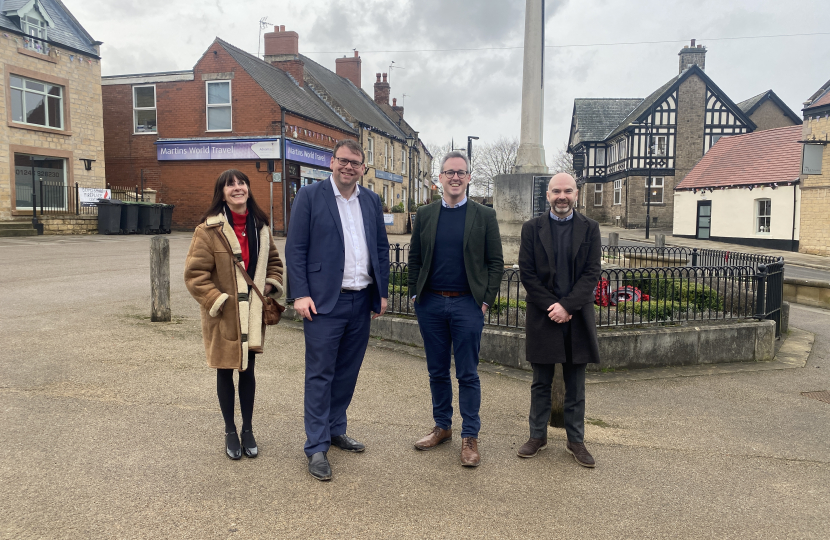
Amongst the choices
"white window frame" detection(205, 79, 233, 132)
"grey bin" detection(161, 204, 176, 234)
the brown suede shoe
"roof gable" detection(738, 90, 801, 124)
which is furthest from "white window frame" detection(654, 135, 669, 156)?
the brown suede shoe

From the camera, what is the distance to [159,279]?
721 cm

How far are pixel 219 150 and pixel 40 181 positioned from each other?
22.8ft

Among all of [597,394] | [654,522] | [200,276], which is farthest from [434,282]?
[597,394]

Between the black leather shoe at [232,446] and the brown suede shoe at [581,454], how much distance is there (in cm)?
212

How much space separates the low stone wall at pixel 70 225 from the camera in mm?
19812

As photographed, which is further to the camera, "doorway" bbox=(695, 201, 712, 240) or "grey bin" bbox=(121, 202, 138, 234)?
"doorway" bbox=(695, 201, 712, 240)

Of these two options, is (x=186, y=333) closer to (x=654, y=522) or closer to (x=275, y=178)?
(x=654, y=522)

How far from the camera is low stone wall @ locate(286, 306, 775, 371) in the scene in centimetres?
623

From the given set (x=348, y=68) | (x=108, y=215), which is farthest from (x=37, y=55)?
(x=348, y=68)

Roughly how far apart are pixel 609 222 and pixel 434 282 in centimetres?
4180

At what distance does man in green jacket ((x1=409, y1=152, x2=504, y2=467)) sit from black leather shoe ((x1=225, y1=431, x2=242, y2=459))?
1.13 metres

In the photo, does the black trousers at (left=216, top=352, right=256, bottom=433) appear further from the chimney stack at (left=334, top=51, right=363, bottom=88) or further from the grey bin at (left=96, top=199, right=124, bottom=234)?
the chimney stack at (left=334, top=51, right=363, bottom=88)

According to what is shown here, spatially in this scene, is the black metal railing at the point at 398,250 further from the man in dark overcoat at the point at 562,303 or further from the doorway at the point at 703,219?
the doorway at the point at 703,219

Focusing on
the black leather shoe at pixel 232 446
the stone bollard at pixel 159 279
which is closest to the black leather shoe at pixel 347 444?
the black leather shoe at pixel 232 446
